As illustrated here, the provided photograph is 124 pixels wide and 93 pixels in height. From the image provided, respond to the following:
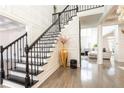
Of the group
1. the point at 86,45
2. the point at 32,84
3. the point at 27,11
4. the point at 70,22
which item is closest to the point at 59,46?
the point at 70,22

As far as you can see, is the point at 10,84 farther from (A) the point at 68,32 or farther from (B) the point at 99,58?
(B) the point at 99,58

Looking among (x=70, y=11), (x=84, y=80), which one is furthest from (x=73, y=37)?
(x=84, y=80)

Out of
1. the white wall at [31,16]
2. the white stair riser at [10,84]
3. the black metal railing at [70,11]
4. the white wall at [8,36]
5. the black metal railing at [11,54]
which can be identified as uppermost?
the black metal railing at [70,11]

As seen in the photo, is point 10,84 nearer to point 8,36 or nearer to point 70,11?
point 70,11

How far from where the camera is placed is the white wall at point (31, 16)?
3758mm

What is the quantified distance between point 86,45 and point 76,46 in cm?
878

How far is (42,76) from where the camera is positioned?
3521mm

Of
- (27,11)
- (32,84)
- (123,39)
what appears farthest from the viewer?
(123,39)

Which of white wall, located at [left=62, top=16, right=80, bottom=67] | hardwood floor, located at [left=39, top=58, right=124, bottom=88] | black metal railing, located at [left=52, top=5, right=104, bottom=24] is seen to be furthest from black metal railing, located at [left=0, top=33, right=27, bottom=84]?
black metal railing, located at [left=52, top=5, right=104, bottom=24]

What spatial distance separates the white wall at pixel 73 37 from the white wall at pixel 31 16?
1.26 m

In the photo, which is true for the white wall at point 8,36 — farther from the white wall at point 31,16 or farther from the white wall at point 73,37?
the white wall at point 73,37

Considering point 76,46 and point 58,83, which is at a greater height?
point 76,46

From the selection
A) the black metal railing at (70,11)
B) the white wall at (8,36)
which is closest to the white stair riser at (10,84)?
the black metal railing at (70,11)

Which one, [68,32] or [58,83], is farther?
[68,32]
